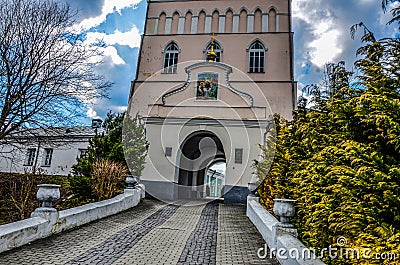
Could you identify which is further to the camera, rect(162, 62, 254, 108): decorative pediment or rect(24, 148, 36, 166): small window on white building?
rect(24, 148, 36, 166): small window on white building

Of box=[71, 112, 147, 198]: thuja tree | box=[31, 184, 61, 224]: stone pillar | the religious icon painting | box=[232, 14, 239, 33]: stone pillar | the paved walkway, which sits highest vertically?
box=[232, 14, 239, 33]: stone pillar

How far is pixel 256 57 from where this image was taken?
1934cm

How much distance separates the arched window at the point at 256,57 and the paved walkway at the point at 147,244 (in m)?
12.3

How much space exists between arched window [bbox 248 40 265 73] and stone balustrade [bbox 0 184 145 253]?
44.2ft

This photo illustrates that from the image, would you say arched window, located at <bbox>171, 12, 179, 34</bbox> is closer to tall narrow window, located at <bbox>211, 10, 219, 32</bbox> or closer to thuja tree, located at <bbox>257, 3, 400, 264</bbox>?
tall narrow window, located at <bbox>211, 10, 219, 32</bbox>

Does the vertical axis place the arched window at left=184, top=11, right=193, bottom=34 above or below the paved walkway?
above

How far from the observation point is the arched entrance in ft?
55.8

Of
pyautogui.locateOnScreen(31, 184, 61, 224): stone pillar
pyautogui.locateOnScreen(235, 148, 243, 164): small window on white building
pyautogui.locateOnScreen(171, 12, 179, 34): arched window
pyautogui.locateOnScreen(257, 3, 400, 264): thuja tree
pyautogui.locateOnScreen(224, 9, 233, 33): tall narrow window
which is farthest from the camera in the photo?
pyautogui.locateOnScreen(171, 12, 179, 34): arched window

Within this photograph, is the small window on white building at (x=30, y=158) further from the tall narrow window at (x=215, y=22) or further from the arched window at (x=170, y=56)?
the tall narrow window at (x=215, y=22)

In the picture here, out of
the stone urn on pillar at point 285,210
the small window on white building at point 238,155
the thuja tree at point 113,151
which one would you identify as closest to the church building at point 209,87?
the small window on white building at point 238,155

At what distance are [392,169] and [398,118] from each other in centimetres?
57

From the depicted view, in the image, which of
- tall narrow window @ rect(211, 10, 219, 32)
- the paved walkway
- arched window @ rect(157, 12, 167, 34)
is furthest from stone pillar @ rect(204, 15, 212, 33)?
the paved walkway

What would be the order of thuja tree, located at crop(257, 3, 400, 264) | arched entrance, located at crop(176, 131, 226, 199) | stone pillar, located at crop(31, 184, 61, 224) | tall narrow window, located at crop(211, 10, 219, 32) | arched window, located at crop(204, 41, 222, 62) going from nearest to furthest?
thuja tree, located at crop(257, 3, 400, 264), stone pillar, located at crop(31, 184, 61, 224), arched entrance, located at crop(176, 131, 226, 199), arched window, located at crop(204, 41, 222, 62), tall narrow window, located at crop(211, 10, 219, 32)

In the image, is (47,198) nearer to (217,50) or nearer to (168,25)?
(217,50)
